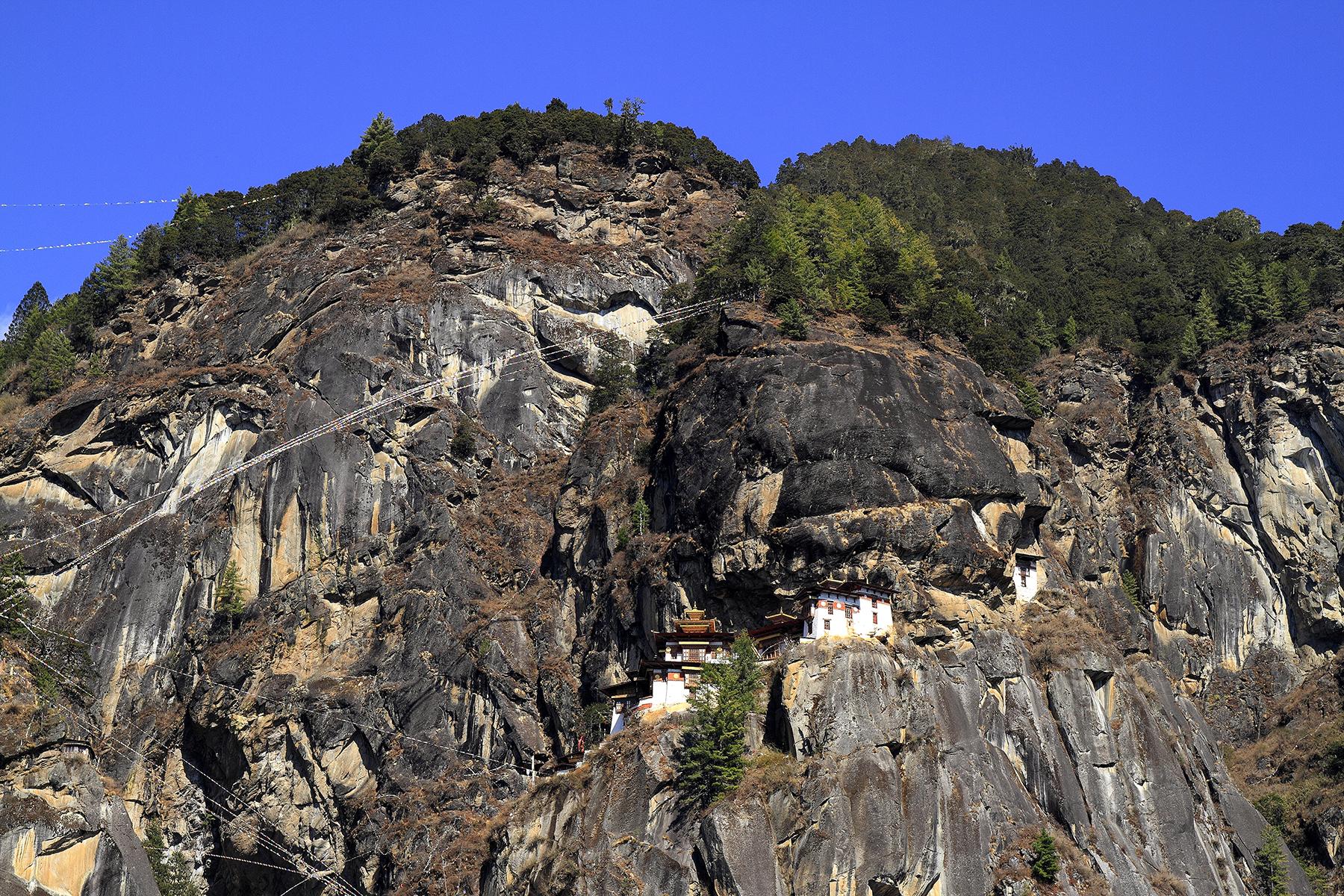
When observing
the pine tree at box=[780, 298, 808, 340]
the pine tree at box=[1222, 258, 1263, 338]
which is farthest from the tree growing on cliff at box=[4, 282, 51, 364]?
the pine tree at box=[1222, 258, 1263, 338]

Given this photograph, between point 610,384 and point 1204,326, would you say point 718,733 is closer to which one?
point 610,384

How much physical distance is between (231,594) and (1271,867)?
1929 inches

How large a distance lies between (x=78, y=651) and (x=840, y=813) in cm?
4006

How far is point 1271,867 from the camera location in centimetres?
6644

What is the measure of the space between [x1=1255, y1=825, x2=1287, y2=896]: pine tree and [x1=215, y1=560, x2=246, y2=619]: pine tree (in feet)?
157

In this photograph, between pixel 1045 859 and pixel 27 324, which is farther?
pixel 27 324

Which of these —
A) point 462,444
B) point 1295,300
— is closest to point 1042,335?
point 1295,300

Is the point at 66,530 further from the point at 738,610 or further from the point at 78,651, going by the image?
the point at 738,610

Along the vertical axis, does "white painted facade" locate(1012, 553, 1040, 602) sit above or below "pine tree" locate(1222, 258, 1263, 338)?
below

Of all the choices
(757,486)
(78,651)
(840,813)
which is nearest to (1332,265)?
(757,486)

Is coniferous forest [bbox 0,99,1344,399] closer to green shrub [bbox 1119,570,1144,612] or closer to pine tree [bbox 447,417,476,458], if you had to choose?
green shrub [bbox 1119,570,1144,612]

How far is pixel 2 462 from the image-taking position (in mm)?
85125

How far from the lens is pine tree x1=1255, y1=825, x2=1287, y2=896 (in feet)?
217

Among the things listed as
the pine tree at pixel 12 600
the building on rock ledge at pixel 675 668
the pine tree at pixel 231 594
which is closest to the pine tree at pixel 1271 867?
the building on rock ledge at pixel 675 668
